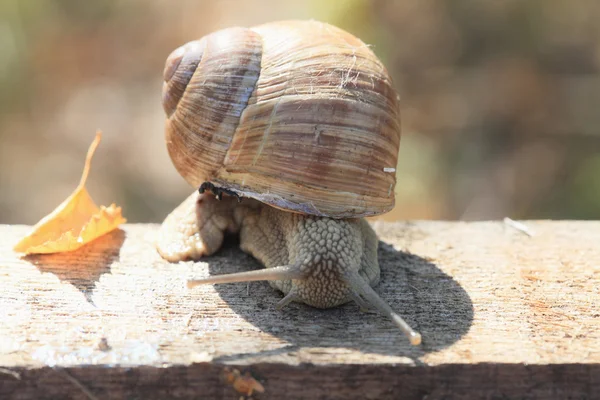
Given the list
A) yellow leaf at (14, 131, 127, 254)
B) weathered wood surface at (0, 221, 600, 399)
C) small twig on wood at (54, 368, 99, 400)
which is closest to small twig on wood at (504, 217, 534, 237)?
weathered wood surface at (0, 221, 600, 399)

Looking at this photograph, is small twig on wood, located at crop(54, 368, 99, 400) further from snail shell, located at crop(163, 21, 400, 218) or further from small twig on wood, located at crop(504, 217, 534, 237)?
small twig on wood, located at crop(504, 217, 534, 237)

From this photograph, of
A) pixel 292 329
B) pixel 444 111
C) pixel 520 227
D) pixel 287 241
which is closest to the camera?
pixel 292 329

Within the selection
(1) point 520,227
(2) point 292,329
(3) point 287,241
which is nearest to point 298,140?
(3) point 287,241

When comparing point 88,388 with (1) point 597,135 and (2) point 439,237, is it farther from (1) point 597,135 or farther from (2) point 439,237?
(1) point 597,135

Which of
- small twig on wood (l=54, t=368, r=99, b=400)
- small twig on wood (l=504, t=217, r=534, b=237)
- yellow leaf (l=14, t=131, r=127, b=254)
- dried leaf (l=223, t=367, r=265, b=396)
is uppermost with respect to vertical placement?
A: small twig on wood (l=504, t=217, r=534, b=237)

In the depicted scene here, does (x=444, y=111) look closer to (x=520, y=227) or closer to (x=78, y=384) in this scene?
(x=520, y=227)

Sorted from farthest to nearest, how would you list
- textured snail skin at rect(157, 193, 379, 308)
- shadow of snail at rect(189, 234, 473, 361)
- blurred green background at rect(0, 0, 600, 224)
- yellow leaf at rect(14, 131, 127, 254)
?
blurred green background at rect(0, 0, 600, 224), yellow leaf at rect(14, 131, 127, 254), textured snail skin at rect(157, 193, 379, 308), shadow of snail at rect(189, 234, 473, 361)

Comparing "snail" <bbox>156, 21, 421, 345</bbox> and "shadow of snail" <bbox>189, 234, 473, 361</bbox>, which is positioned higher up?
"snail" <bbox>156, 21, 421, 345</bbox>
